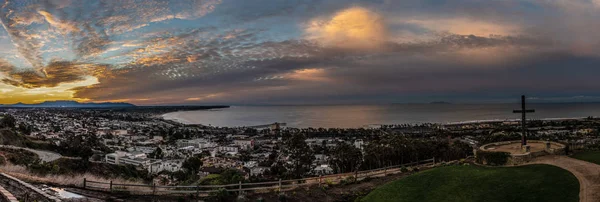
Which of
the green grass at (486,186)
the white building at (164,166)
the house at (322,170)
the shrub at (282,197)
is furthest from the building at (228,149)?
the green grass at (486,186)

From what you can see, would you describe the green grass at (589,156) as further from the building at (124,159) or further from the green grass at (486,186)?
the building at (124,159)

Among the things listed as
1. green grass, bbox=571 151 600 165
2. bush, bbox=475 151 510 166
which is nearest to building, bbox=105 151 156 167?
bush, bbox=475 151 510 166

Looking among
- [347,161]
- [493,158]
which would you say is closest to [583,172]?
[493,158]

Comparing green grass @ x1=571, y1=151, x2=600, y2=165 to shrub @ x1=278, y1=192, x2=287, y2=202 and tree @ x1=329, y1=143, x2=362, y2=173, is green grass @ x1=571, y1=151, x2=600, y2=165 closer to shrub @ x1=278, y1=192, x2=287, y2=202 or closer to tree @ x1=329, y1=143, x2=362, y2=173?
shrub @ x1=278, y1=192, x2=287, y2=202

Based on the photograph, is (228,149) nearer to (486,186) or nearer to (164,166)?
(164,166)

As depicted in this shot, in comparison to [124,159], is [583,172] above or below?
above

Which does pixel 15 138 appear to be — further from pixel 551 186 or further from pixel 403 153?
pixel 551 186
